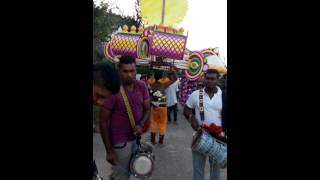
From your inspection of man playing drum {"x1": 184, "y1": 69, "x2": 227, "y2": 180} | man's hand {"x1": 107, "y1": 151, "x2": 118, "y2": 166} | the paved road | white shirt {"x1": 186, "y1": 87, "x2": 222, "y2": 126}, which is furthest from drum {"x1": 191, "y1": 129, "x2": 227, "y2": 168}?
the paved road

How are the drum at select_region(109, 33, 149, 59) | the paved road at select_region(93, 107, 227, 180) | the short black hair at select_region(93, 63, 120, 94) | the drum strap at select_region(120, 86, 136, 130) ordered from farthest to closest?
1. the paved road at select_region(93, 107, 227, 180)
2. the drum at select_region(109, 33, 149, 59)
3. the drum strap at select_region(120, 86, 136, 130)
4. the short black hair at select_region(93, 63, 120, 94)

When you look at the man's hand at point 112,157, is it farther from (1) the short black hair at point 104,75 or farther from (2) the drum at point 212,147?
(2) the drum at point 212,147

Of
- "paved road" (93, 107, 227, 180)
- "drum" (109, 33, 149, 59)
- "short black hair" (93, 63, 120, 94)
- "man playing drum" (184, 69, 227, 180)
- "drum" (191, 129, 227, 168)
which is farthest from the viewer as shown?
"paved road" (93, 107, 227, 180)

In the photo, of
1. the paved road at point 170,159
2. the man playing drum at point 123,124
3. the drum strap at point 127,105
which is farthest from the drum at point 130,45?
the paved road at point 170,159

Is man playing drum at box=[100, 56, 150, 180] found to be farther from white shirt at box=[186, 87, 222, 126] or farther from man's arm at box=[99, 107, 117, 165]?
white shirt at box=[186, 87, 222, 126]

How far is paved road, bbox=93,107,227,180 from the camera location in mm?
4891

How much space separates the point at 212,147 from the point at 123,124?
2.95 feet

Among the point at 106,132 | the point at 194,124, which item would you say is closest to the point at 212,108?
the point at 194,124
